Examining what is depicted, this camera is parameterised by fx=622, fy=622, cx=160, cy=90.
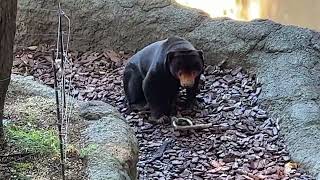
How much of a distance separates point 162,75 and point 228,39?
102 cm

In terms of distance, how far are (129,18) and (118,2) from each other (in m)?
0.19

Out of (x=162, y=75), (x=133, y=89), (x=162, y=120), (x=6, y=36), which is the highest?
(x=6, y=36)

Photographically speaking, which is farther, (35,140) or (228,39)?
(228,39)

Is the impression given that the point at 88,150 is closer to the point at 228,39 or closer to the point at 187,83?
the point at 187,83

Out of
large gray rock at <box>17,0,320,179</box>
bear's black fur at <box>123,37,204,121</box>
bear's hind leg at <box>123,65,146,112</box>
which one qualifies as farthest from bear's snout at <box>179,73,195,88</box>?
large gray rock at <box>17,0,320,179</box>

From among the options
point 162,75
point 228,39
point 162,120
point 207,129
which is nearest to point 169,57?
point 162,75

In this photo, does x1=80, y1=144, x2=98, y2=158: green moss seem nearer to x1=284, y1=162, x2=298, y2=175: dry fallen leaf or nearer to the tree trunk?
the tree trunk

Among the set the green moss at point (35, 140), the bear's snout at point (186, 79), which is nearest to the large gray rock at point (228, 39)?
the bear's snout at point (186, 79)

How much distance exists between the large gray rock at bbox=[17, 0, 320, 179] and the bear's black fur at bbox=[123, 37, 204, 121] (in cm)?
63

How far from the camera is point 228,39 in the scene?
17.0ft

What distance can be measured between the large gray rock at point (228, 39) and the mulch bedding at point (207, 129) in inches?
4.8

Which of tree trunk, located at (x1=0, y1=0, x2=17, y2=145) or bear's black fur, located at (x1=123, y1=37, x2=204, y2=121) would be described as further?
bear's black fur, located at (x1=123, y1=37, x2=204, y2=121)

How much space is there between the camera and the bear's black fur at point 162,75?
14.0ft

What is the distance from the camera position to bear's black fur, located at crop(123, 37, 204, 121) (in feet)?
14.0
